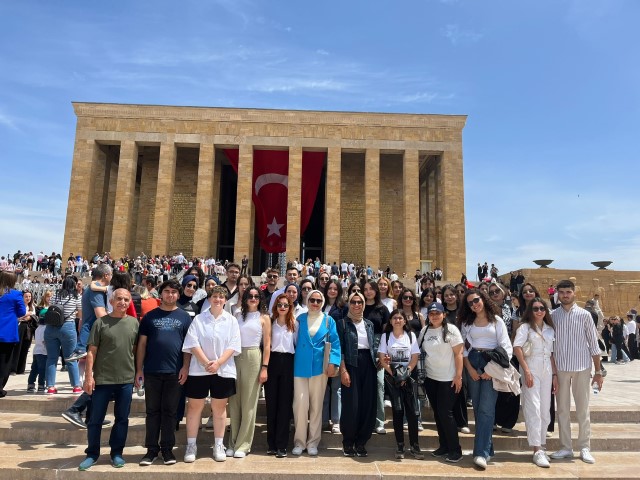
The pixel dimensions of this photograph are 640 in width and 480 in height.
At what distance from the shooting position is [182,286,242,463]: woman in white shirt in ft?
14.1

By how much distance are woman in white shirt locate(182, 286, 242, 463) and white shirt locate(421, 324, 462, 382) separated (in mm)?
1950

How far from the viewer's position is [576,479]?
13.4 feet

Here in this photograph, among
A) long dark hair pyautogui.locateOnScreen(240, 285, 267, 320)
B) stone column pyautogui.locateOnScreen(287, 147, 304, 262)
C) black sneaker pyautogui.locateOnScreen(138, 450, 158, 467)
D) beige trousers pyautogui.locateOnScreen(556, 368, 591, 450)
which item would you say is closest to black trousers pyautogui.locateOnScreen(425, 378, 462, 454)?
beige trousers pyautogui.locateOnScreen(556, 368, 591, 450)

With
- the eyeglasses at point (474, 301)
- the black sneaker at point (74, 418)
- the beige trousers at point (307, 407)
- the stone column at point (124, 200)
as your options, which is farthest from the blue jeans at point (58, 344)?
the stone column at point (124, 200)

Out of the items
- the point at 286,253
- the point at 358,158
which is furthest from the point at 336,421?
the point at 358,158

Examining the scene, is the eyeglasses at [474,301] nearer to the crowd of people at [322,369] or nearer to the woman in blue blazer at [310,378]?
the crowd of people at [322,369]

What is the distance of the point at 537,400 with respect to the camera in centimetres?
452

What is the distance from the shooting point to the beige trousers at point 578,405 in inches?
182

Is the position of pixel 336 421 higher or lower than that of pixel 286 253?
lower

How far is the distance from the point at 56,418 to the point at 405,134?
23581 millimetres

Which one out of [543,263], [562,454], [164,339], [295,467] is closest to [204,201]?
[543,263]

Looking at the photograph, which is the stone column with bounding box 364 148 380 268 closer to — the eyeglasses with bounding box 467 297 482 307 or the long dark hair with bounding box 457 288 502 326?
the long dark hair with bounding box 457 288 502 326

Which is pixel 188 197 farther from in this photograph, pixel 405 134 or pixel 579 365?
pixel 579 365

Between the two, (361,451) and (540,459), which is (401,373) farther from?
(540,459)
